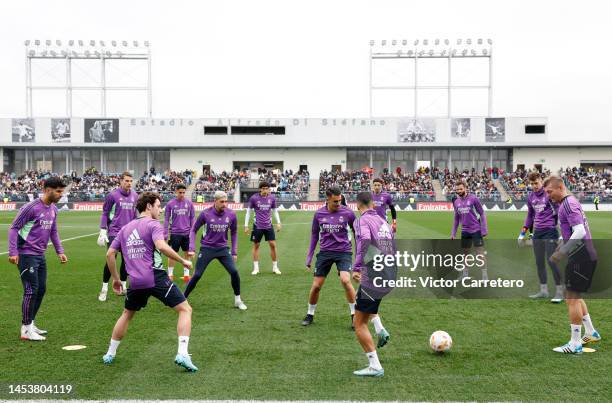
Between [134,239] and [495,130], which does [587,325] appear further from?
[495,130]

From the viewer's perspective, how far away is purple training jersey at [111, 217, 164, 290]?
21.0ft

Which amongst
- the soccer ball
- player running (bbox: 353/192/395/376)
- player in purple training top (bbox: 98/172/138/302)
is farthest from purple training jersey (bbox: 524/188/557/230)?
player in purple training top (bbox: 98/172/138/302)

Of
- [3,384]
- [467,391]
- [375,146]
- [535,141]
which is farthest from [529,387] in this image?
[535,141]

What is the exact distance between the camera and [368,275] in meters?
6.30

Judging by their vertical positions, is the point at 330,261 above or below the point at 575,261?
below

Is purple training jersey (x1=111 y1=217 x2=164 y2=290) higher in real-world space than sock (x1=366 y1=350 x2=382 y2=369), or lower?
higher

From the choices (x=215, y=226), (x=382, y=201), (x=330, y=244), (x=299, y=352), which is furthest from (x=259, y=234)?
(x=299, y=352)

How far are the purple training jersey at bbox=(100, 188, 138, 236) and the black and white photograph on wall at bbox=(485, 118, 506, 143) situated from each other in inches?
2351

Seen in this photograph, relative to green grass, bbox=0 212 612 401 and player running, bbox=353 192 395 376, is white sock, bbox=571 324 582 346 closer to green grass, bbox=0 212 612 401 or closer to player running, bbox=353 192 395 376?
green grass, bbox=0 212 612 401

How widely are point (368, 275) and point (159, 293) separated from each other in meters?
2.37

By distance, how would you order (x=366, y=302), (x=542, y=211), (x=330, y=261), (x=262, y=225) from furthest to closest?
(x=262, y=225) → (x=542, y=211) → (x=330, y=261) → (x=366, y=302)

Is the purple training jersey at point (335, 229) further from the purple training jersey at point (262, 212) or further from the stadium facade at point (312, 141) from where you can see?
the stadium facade at point (312, 141)

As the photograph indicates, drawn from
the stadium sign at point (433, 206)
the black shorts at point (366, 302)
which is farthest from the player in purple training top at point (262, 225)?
the stadium sign at point (433, 206)

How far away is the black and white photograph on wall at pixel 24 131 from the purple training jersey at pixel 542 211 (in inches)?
2594
